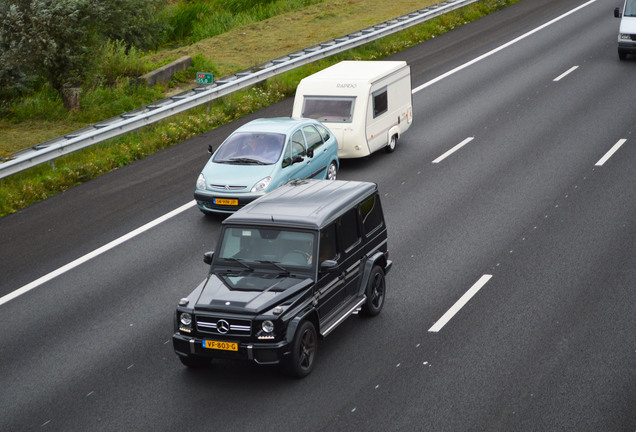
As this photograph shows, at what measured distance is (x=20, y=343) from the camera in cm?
1212

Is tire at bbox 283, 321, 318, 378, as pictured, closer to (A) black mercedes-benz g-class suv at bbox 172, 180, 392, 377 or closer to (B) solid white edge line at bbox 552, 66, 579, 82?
(A) black mercedes-benz g-class suv at bbox 172, 180, 392, 377

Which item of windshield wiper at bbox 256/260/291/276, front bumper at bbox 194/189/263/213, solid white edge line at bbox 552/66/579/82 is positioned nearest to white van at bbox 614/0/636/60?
solid white edge line at bbox 552/66/579/82

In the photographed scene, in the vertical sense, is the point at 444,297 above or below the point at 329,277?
below

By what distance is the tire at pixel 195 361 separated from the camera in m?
10.7

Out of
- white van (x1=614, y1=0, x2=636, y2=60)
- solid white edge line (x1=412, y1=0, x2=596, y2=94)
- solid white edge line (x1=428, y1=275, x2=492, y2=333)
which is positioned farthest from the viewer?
white van (x1=614, y1=0, x2=636, y2=60)

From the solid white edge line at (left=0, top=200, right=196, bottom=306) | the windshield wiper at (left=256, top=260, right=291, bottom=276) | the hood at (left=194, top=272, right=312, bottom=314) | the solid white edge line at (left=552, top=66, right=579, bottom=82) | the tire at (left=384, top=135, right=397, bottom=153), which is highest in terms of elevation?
the windshield wiper at (left=256, top=260, right=291, bottom=276)

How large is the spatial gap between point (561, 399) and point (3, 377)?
715 centimetres

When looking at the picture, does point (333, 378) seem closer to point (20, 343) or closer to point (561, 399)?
point (561, 399)

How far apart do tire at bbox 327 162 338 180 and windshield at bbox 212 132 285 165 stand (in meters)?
1.57

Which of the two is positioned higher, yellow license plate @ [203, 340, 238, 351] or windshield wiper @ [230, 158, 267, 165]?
yellow license plate @ [203, 340, 238, 351]

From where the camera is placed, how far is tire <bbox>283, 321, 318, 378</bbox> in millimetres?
10289

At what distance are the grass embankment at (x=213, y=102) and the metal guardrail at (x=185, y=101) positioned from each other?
0.92ft

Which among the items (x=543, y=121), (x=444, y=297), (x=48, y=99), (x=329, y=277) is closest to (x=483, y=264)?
(x=444, y=297)

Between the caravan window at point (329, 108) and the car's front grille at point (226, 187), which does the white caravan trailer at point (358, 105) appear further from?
the car's front grille at point (226, 187)
